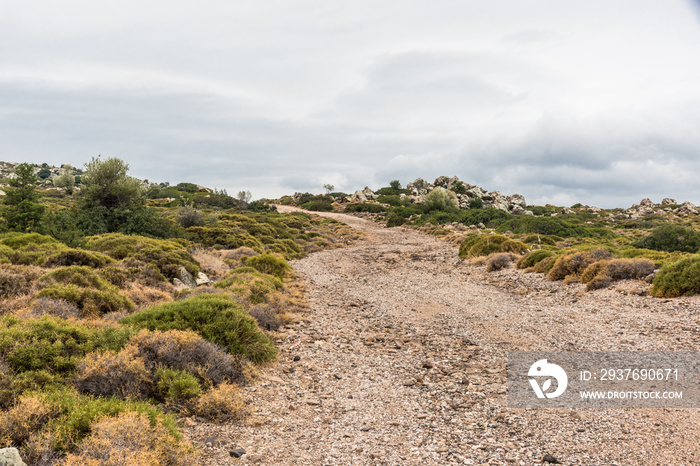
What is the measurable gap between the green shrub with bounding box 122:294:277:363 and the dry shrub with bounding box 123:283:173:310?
2.86 metres

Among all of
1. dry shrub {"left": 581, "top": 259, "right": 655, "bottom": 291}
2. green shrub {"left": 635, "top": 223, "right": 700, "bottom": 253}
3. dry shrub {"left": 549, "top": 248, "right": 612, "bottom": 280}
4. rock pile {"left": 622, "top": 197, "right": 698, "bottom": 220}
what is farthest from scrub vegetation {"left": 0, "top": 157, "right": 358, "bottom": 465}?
rock pile {"left": 622, "top": 197, "right": 698, "bottom": 220}

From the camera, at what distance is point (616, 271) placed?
49.6 feet

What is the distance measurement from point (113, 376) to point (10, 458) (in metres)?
2.36

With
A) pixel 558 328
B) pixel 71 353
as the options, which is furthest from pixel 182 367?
pixel 558 328

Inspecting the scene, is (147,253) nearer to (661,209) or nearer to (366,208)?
(366,208)

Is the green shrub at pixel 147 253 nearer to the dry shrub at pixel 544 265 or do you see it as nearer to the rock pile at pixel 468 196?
the dry shrub at pixel 544 265

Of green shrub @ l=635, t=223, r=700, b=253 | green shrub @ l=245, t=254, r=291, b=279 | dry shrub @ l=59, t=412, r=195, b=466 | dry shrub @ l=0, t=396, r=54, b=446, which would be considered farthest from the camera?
green shrub @ l=635, t=223, r=700, b=253

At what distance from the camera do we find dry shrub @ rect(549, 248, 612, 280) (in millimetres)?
16781

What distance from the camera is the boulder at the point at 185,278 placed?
15591 mm

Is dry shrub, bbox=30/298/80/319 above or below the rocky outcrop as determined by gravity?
below

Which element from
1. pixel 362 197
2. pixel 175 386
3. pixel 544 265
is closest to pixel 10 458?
pixel 175 386

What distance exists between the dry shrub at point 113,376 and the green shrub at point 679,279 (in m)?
14.9

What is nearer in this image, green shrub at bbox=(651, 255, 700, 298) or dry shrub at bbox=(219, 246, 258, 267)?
green shrub at bbox=(651, 255, 700, 298)

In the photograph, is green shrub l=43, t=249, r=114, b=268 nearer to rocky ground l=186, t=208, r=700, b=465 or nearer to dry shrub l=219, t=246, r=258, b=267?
dry shrub l=219, t=246, r=258, b=267
